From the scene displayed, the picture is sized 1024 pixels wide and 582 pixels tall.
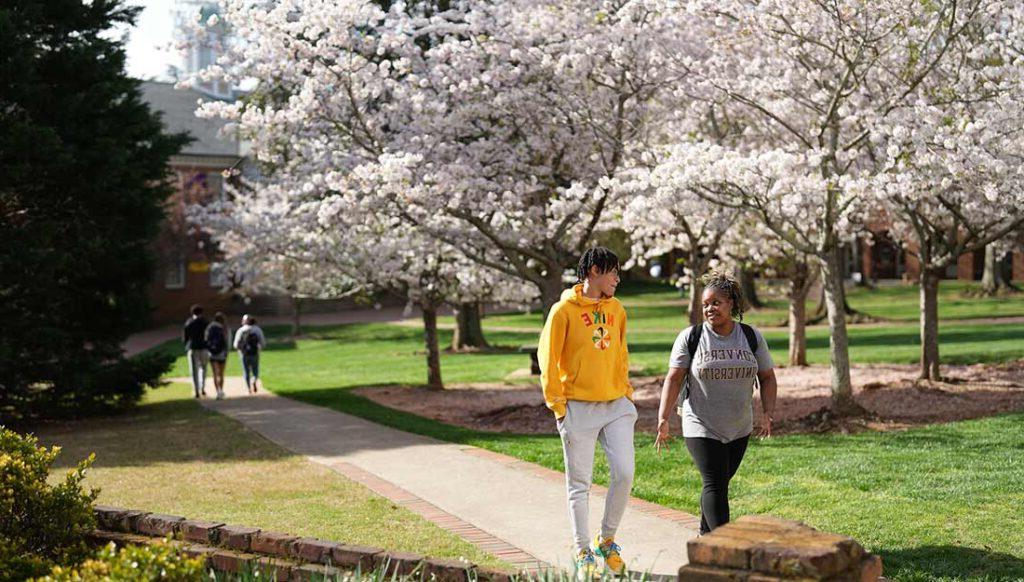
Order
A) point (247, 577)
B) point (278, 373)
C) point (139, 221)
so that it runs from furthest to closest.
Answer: point (278, 373) < point (139, 221) < point (247, 577)

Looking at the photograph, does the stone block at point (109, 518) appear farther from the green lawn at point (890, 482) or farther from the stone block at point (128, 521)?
the green lawn at point (890, 482)

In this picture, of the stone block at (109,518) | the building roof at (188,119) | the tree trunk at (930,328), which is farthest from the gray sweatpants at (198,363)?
the building roof at (188,119)

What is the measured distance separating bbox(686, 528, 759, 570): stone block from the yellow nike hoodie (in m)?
2.48

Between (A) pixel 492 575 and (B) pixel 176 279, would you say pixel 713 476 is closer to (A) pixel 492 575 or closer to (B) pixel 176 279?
(A) pixel 492 575

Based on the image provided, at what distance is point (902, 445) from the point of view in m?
11.2

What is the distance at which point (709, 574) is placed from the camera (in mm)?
4094

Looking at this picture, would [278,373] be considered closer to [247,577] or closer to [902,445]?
[902,445]

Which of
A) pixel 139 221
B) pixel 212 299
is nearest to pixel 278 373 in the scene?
pixel 139 221

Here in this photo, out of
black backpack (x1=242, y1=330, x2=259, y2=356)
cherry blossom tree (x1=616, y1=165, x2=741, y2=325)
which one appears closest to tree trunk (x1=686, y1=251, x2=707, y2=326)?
cherry blossom tree (x1=616, y1=165, x2=741, y2=325)

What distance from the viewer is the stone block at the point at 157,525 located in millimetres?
6648

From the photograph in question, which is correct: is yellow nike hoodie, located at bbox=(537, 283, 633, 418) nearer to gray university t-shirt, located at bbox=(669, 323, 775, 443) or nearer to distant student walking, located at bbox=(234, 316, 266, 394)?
gray university t-shirt, located at bbox=(669, 323, 775, 443)

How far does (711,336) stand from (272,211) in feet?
50.7

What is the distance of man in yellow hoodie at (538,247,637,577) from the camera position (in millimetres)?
6672

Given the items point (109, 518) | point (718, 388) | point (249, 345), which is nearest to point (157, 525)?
point (109, 518)
